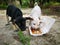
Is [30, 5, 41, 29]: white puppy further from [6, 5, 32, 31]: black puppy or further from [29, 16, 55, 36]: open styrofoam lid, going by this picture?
[6, 5, 32, 31]: black puppy

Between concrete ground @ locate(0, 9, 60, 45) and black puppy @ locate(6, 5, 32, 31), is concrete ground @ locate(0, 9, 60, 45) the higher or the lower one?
the lower one

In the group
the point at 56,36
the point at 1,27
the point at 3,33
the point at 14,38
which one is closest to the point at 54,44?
the point at 56,36

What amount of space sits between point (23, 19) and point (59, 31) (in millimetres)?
1531

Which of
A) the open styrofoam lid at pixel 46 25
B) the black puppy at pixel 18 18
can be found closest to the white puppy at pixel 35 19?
the open styrofoam lid at pixel 46 25

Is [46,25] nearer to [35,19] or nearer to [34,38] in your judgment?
[35,19]

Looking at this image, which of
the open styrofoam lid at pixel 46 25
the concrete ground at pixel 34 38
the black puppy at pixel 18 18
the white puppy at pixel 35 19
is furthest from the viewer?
the white puppy at pixel 35 19

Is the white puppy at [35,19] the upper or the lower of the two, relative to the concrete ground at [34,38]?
upper

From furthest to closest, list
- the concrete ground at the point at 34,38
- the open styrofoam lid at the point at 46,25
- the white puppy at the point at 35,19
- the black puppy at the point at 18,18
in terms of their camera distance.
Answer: the white puppy at the point at 35,19 < the open styrofoam lid at the point at 46,25 < the black puppy at the point at 18,18 < the concrete ground at the point at 34,38

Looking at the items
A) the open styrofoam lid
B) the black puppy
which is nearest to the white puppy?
the open styrofoam lid

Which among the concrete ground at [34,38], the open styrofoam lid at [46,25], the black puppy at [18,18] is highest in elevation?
the black puppy at [18,18]

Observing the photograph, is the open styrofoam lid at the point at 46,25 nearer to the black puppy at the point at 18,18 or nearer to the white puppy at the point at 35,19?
the white puppy at the point at 35,19

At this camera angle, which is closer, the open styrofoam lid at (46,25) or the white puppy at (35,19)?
the open styrofoam lid at (46,25)

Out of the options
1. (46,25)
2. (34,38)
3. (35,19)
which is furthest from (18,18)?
(46,25)

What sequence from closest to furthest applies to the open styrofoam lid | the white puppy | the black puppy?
the black puppy, the open styrofoam lid, the white puppy
